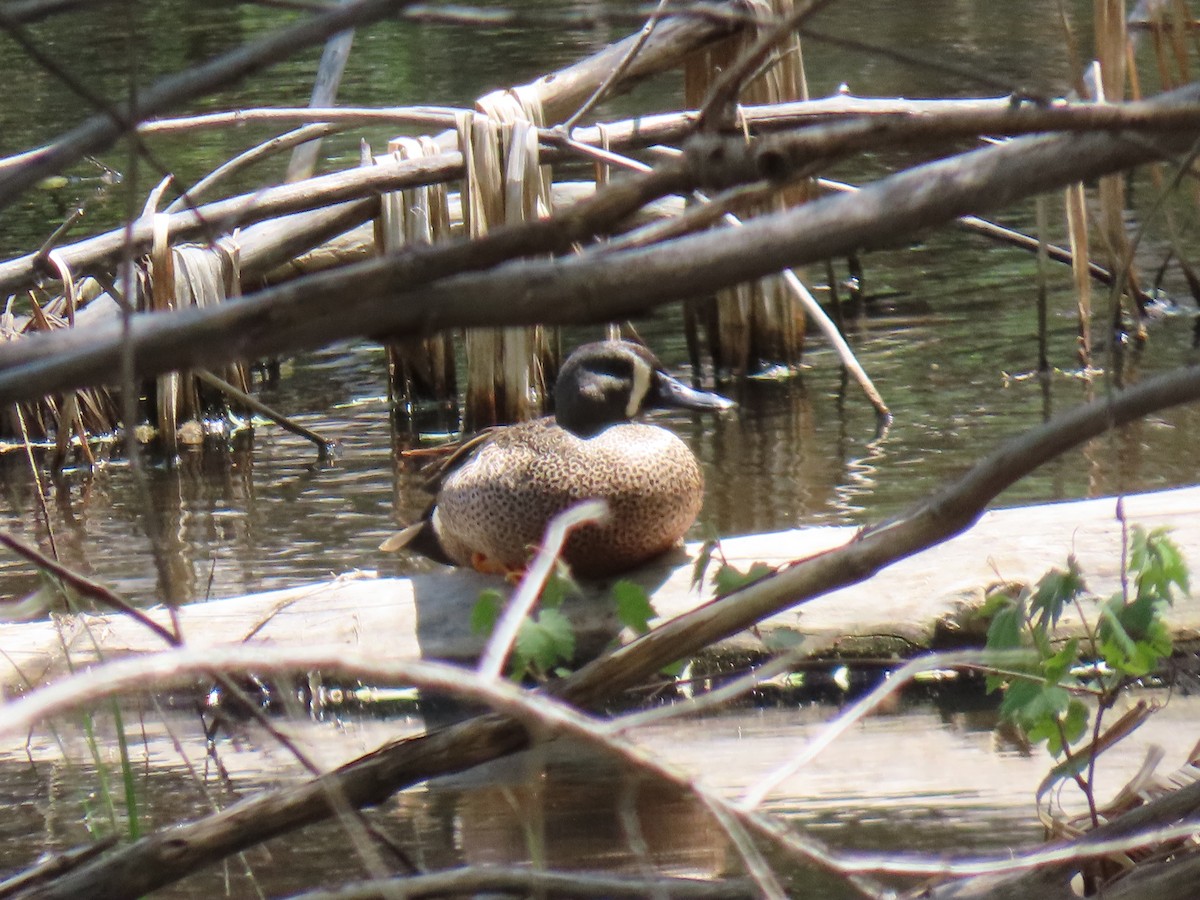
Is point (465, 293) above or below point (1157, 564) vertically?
above

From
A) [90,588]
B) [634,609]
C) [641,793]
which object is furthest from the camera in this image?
[641,793]

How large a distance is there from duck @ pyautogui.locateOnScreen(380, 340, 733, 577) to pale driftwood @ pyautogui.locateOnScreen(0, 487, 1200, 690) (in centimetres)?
13

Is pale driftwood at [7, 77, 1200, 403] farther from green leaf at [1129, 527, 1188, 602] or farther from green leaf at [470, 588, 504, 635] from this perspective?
green leaf at [470, 588, 504, 635]

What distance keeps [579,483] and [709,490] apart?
5.67ft

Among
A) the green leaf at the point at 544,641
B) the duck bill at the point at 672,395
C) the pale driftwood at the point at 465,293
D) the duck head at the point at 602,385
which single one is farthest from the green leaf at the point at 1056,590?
the duck bill at the point at 672,395

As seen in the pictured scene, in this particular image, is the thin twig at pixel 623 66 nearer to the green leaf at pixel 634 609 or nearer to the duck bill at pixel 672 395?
the duck bill at pixel 672 395

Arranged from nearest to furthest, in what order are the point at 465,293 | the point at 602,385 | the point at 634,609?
the point at 465,293 → the point at 634,609 → the point at 602,385

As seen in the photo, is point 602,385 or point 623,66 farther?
point 602,385

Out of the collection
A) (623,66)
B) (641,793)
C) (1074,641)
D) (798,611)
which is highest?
(623,66)

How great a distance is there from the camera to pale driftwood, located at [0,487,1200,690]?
367 cm

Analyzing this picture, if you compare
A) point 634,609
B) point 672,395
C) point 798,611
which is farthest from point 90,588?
point 672,395

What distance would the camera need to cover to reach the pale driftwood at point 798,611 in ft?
12.0

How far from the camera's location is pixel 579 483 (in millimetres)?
4078

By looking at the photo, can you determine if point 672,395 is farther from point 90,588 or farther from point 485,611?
point 90,588
